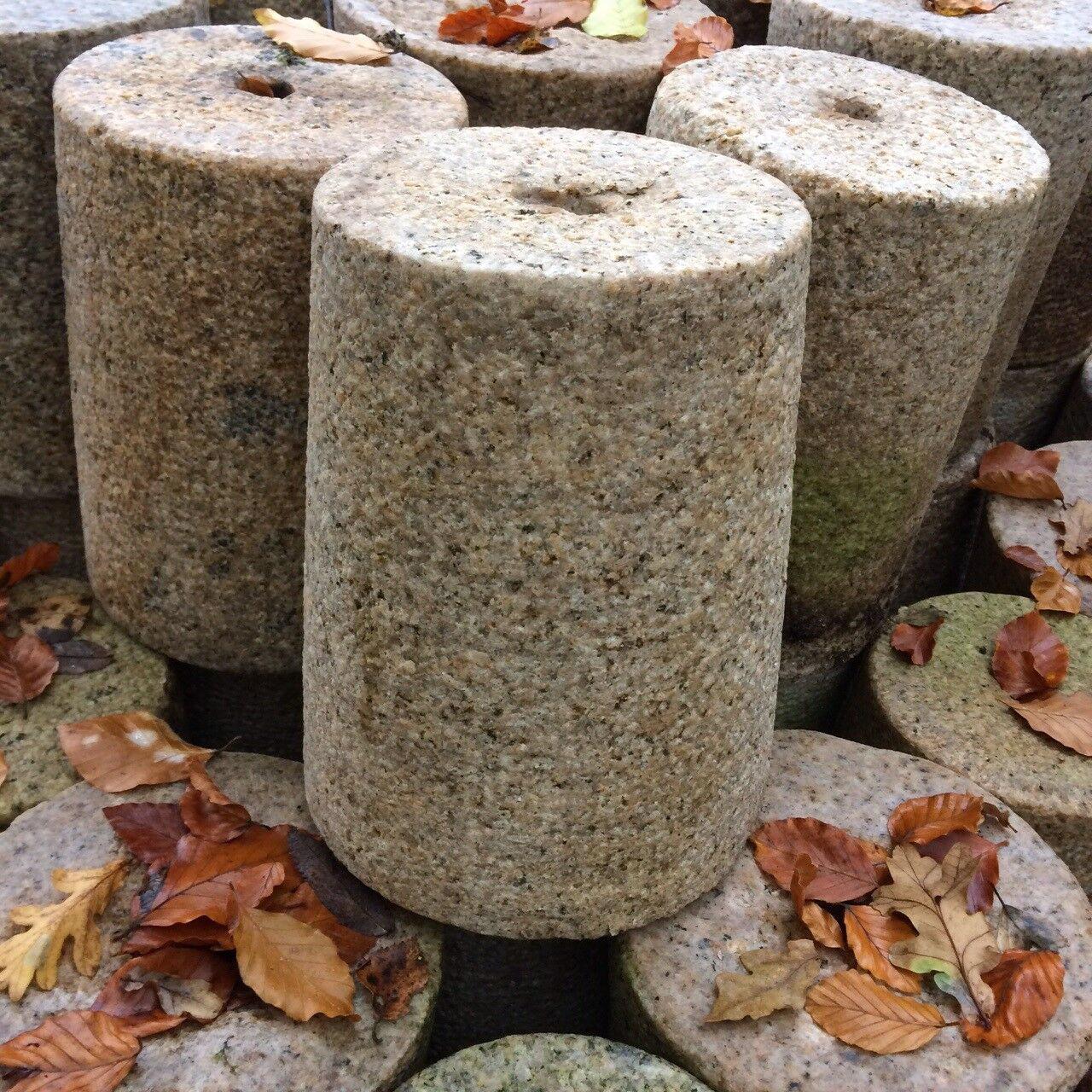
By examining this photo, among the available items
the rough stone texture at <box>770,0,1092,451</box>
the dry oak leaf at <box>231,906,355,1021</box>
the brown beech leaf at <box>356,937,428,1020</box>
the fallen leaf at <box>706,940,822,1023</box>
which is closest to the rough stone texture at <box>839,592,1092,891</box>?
the fallen leaf at <box>706,940,822,1023</box>

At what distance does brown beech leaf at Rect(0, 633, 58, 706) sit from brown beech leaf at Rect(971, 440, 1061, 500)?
91.3 inches

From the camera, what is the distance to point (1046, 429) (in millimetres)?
3885

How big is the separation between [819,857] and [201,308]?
138 cm

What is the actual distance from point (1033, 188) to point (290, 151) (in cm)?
124

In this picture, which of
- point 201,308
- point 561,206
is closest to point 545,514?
point 561,206

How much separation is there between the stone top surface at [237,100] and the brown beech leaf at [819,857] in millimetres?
1333

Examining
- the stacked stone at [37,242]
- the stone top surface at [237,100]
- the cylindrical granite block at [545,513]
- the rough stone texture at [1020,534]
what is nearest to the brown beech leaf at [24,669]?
the stacked stone at [37,242]

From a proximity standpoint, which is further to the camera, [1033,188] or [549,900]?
[1033,188]

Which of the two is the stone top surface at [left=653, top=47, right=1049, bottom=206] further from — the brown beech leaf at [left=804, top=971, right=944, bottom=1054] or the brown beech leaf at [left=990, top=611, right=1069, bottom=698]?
the brown beech leaf at [left=804, top=971, right=944, bottom=1054]

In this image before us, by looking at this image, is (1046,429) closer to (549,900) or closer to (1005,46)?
(1005,46)

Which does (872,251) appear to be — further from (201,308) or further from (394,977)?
(394,977)

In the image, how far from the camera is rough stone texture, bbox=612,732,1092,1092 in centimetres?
170

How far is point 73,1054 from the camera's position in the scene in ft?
5.30

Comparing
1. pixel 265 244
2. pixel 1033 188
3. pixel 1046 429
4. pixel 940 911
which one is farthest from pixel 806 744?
pixel 1046 429
